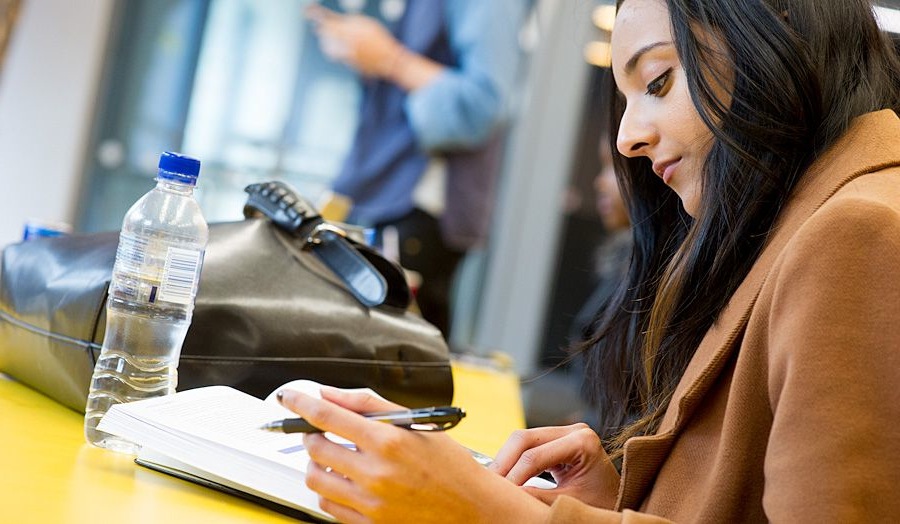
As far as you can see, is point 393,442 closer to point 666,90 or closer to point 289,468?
point 289,468

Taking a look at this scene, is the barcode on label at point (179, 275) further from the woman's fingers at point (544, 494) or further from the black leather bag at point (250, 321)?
the woman's fingers at point (544, 494)

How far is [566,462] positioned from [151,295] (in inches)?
17.4

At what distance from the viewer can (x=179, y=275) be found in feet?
3.10

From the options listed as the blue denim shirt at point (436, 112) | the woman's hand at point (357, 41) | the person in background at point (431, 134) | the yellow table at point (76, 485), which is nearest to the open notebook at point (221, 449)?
the yellow table at point (76, 485)

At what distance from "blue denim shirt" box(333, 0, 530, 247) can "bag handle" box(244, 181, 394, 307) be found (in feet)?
5.75

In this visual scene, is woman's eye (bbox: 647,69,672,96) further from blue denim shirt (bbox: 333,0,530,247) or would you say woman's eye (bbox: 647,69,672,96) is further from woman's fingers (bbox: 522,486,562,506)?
blue denim shirt (bbox: 333,0,530,247)

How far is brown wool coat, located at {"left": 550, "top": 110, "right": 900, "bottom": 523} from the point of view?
623 mm

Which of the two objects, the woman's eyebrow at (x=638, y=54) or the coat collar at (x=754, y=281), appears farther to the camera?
the woman's eyebrow at (x=638, y=54)

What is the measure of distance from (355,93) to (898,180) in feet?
11.5

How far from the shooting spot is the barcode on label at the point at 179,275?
0.94m

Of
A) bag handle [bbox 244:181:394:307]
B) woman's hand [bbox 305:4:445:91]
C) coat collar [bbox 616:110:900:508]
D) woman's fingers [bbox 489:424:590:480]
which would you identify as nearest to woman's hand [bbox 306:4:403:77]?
woman's hand [bbox 305:4:445:91]

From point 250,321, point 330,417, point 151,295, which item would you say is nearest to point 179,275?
point 151,295

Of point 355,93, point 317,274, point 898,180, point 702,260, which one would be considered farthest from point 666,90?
point 355,93

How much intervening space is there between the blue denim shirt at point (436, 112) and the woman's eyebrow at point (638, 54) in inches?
75.1
